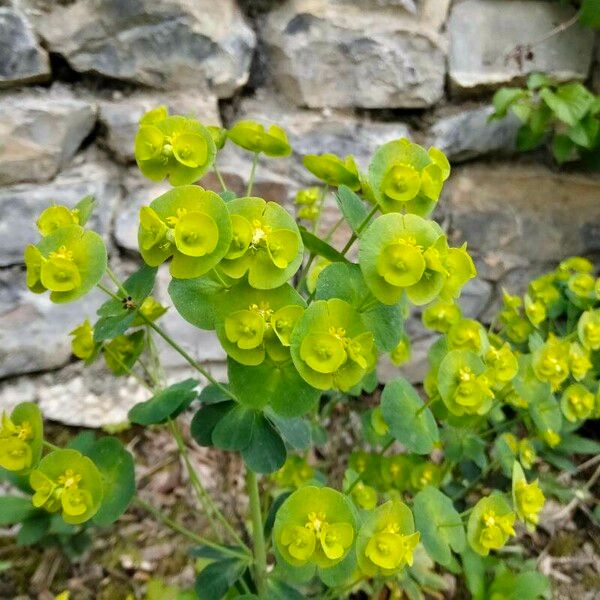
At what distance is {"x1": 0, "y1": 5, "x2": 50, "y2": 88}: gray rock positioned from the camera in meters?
1.23

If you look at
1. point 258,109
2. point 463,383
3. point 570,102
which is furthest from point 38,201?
point 570,102

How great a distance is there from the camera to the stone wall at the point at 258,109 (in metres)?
1.29

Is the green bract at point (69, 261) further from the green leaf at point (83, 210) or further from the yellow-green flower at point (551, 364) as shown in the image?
the yellow-green flower at point (551, 364)

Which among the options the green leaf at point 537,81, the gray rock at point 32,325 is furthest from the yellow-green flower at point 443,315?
the gray rock at point 32,325

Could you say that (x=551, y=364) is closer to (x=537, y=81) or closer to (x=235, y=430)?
(x=235, y=430)

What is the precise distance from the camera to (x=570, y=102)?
1411mm

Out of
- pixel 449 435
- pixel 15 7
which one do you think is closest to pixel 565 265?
pixel 449 435

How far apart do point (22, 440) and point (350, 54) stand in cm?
113

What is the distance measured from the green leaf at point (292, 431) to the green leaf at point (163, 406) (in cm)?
14

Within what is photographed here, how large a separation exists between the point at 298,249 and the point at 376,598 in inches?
33.2

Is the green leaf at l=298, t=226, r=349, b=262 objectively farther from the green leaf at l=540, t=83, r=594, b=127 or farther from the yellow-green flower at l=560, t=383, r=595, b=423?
the green leaf at l=540, t=83, r=594, b=127

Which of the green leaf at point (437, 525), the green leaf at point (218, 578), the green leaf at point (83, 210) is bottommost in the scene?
the green leaf at point (218, 578)

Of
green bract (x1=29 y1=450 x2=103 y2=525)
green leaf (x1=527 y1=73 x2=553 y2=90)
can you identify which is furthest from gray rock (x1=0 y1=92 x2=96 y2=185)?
green leaf (x1=527 y1=73 x2=553 y2=90)

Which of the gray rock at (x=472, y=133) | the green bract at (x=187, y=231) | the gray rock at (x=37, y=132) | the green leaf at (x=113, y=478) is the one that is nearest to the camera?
the green bract at (x=187, y=231)
